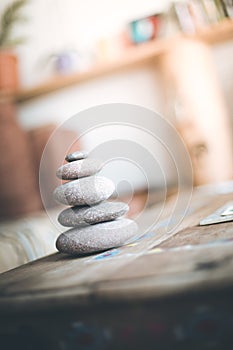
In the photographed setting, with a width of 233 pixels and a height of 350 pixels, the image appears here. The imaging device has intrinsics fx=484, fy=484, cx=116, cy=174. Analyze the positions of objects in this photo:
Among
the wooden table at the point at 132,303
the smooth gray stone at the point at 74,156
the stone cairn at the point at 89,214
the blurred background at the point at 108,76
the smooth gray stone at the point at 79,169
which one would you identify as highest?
the blurred background at the point at 108,76

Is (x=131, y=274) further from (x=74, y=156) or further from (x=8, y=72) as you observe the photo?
(x=8, y=72)

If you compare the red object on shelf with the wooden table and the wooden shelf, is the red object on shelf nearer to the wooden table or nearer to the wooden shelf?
the wooden shelf

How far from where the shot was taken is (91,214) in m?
0.98

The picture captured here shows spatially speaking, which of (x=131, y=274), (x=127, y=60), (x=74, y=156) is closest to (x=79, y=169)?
(x=74, y=156)

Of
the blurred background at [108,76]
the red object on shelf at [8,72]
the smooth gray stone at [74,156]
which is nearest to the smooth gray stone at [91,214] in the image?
the smooth gray stone at [74,156]

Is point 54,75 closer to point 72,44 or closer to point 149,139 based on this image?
point 72,44

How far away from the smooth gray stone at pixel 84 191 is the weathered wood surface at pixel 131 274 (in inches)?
4.7

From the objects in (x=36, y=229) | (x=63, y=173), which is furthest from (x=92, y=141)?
(x=63, y=173)

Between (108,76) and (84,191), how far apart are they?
6.75 ft

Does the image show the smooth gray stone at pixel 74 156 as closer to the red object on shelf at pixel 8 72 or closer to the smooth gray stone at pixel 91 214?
the smooth gray stone at pixel 91 214

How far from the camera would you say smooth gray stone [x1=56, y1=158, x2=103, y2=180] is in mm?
1019

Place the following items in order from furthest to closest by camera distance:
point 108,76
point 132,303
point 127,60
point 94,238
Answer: point 108,76 → point 127,60 → point 94,238 → point 132,303

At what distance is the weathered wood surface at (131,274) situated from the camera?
579 millimetres

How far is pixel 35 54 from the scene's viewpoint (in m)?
3.13
